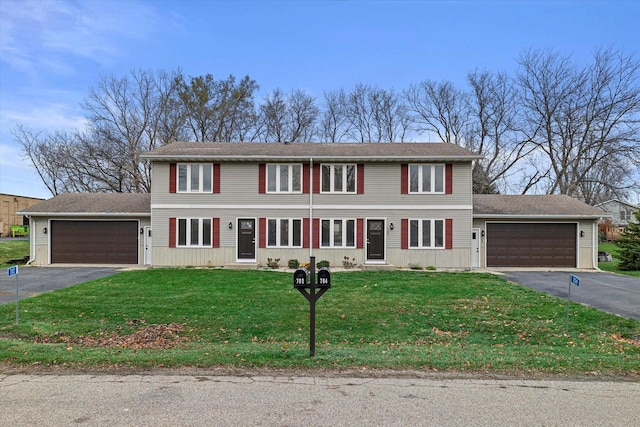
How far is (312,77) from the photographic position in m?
30.7

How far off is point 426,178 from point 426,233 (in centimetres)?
Result: 243

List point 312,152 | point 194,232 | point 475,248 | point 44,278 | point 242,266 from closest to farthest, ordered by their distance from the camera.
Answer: point 44,278 < point 242,266 < point 194,232 < point 312,152 < point 475,248

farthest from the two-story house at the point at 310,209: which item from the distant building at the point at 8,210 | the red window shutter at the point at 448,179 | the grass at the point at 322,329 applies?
the distant building at the point at 8,210

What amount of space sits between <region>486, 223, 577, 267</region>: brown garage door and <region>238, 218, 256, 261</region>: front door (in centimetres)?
1081

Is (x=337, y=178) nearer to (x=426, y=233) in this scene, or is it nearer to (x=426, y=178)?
(x=426, y=178)

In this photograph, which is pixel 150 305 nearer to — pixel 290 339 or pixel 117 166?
pixel 290 339

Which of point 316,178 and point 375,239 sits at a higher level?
point 316,178

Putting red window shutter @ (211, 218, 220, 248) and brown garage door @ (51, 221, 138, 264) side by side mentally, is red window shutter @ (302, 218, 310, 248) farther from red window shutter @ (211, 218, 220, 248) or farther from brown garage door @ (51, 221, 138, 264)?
brown garage door @ (51, 221, 138, 264)

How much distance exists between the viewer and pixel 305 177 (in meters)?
17.9

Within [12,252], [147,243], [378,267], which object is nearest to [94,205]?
[147,243]

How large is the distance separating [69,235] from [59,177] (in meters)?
16.5

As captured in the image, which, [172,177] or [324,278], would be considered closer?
[324,278]

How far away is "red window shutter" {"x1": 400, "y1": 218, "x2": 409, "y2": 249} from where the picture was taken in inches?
697

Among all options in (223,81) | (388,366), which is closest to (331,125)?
(223,81)
